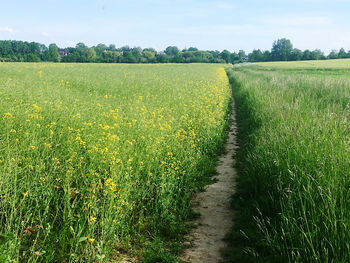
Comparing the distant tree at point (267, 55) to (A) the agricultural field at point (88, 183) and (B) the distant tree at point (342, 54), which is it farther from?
(A) the agricultural field at point (88, 183)

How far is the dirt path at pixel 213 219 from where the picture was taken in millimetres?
4324

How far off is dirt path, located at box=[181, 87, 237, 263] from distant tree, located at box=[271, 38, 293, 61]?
11002 cm

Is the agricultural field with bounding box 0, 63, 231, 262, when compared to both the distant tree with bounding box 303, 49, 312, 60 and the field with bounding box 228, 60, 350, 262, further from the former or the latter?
the distant tree with bounding box 303, 49, 312, 60

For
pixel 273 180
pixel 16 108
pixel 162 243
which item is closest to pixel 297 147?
pixel 273 180

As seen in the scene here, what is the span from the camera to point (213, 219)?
5344mm

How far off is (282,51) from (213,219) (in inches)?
4834

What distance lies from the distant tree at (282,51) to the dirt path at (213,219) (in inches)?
4331

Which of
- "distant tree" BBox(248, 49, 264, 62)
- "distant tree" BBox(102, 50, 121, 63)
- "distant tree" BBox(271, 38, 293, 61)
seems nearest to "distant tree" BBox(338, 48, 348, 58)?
"distant tree" BBox(271, 38, 293, 61)

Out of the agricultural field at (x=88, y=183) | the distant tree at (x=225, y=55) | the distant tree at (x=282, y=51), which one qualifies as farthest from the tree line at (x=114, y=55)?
the agricultural field at (x=88, y=183)

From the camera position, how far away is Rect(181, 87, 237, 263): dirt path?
4.32 m

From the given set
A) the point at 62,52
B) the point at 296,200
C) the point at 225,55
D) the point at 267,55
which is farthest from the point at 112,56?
the point at 296,200

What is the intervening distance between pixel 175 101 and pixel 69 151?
24.0 ft

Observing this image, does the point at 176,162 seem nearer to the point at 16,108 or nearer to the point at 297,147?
the point at 297,147

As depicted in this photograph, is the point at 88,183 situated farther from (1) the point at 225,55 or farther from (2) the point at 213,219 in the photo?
(1) the point at 225,55
